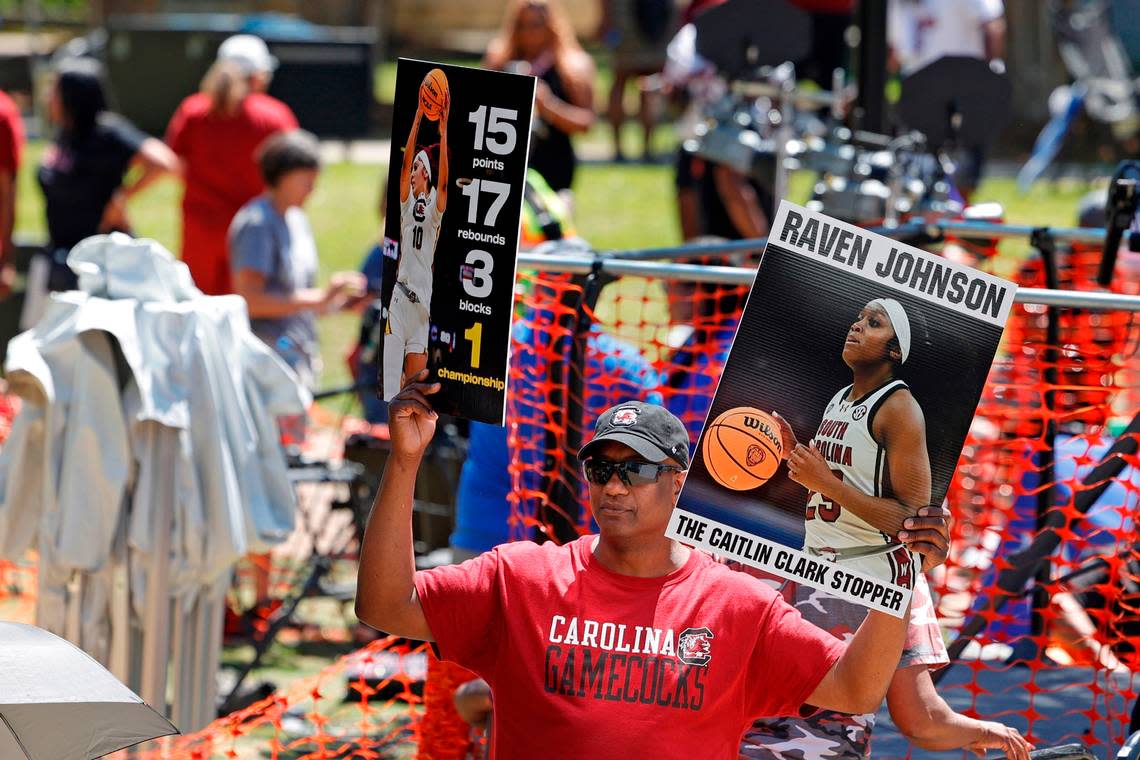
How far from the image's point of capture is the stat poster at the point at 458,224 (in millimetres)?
3148

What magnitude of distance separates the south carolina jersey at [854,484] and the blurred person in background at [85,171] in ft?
21.5

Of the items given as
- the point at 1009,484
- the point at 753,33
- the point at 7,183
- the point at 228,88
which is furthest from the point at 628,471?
the point at 7,183

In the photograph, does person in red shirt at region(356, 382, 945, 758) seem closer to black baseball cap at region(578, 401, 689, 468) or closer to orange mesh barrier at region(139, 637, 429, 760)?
black baseball cap at region(578, 401, 689, 468)

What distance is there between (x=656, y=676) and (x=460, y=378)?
26.8 inches

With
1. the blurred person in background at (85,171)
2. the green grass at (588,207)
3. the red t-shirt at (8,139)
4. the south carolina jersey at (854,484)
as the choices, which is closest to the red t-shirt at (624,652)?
the south carolina jersey at (854,484)

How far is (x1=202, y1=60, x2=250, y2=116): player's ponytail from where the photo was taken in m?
9.44

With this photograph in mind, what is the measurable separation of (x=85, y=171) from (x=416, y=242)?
616cm

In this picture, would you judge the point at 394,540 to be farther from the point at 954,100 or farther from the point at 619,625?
the point at 954,100

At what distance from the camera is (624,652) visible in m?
3.16

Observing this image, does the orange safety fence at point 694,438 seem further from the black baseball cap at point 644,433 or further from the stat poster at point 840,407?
the stat poster at point 840,407

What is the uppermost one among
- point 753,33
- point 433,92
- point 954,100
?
point 753,33

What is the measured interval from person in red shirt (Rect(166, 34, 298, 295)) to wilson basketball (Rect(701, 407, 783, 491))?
246 inches

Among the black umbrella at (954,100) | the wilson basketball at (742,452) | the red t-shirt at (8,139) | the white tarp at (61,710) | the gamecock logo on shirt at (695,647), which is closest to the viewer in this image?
the white tarp at (61,710)

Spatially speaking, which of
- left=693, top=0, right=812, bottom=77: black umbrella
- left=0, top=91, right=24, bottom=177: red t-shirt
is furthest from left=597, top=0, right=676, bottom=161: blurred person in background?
left=693, top=0, right=812, bottom=77: black umbrella
